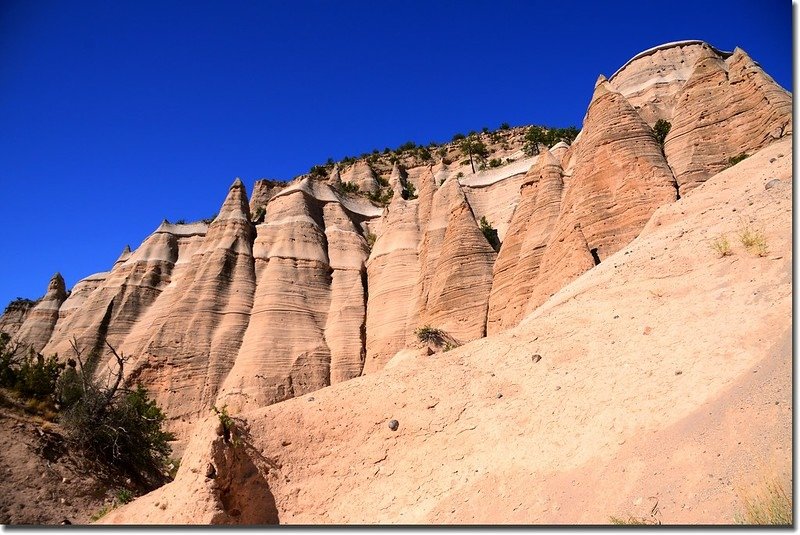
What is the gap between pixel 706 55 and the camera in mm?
20719

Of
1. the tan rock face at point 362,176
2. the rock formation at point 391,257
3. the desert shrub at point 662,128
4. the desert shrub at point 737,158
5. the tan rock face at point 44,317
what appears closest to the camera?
the desert shrub at point 737,158

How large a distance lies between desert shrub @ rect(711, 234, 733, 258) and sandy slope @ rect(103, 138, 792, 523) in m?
0.15

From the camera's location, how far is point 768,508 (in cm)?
426

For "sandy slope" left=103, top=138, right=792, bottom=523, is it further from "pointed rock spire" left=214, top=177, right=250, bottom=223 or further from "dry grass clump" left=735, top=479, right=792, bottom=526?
"pointed rock spire" left=214, top=177, right=250, bottom=223

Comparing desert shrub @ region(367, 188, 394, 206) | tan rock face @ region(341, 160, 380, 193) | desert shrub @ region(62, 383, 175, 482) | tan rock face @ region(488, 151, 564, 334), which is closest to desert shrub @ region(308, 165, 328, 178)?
tan rock face @ region(341, 160, 380, 193)

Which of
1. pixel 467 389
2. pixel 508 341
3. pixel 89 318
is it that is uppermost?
pixel 89 318

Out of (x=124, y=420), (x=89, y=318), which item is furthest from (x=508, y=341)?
(x=89, y=318)

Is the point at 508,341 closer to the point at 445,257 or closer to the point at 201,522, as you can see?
the point at 201,522

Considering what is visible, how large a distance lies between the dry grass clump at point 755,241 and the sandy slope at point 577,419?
0.39ft

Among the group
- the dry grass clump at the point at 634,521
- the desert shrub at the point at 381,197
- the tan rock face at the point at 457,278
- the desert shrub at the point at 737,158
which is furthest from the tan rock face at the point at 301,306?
the dry grass clump at the point at 634,521

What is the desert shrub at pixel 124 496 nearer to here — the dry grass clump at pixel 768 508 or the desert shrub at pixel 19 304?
the dry grass clump at pixel 768 508

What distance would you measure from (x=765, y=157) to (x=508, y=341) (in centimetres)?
860

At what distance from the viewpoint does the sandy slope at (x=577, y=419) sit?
210 inches

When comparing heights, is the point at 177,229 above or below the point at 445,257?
above
